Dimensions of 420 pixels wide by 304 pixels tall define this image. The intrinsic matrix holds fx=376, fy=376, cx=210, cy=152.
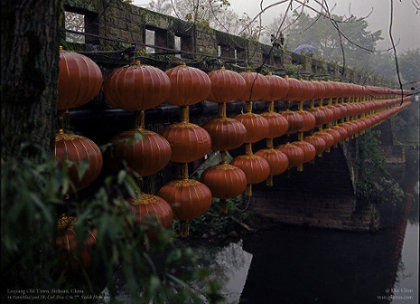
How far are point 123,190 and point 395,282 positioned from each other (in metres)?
10.2

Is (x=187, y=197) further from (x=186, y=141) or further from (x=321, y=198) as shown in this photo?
(x=321, y=198)

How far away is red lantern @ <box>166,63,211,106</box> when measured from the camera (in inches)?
105

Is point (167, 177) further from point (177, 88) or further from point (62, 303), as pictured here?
point (62, 303)

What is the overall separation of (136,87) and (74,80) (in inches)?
15.2

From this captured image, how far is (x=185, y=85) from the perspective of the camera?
105 inches

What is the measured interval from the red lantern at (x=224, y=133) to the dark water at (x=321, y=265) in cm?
663

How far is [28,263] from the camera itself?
1368 mm

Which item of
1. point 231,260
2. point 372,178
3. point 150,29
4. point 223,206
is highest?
point 150,29

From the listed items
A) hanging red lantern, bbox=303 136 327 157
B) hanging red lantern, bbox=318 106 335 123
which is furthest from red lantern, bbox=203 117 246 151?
hanging red lantern, bbox=318 106 335 123

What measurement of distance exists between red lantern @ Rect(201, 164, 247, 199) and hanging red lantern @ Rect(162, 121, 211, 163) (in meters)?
0.43

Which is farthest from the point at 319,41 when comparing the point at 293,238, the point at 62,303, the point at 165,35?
the point at 62,303

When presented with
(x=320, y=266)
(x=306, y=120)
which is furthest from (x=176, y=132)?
(x=320, y=266)

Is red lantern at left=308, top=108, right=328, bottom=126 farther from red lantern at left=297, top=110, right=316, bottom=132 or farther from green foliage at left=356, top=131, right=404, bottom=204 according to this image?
green foliage at left=356, top=131, right=404, bottom=204

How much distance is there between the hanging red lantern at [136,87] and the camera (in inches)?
88.8
